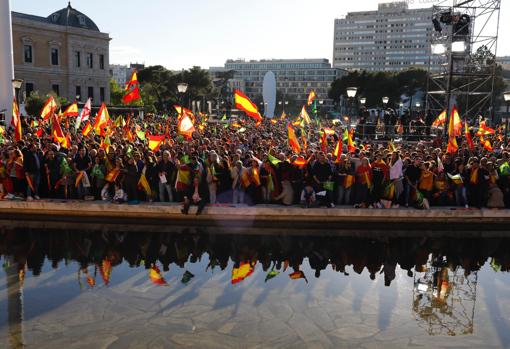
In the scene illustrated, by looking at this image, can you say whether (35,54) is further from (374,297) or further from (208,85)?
(374,297)

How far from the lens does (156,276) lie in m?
8.45

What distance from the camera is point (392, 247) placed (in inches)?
396

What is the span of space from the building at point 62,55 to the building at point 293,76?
10781cm

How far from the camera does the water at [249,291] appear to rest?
641 centimetres

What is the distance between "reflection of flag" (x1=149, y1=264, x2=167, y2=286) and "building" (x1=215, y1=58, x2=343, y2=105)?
163 metres

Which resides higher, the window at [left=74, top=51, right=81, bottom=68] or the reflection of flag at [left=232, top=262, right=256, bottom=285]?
the window at [left=74, top=51, right=81, bottom=68]

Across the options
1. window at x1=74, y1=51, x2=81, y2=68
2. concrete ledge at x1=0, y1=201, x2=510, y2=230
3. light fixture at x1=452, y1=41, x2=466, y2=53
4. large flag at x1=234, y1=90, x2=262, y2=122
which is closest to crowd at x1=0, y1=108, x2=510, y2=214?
concrete ledge at x1=0, y1=201, x2=510, y2=230

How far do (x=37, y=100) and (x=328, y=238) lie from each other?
2711 centimetres

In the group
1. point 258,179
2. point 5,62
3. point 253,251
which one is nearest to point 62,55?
point 5,62

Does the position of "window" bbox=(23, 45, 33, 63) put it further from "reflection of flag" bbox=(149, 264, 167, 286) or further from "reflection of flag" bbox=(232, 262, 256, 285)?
"reflection of flag" bbox=(232, 262, 256, 285)

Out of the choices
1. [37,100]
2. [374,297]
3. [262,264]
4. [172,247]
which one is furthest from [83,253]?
[37,100]

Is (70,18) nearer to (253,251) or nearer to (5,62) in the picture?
(5,62)

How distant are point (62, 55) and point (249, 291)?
61.6m

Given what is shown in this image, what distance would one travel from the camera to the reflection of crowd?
912 cm
